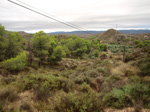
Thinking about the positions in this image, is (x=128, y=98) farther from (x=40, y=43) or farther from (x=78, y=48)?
(x=78, y=48)

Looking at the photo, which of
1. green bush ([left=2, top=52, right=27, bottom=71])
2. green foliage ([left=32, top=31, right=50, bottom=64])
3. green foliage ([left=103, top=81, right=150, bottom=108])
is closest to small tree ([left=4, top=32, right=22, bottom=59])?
green bush ([left=2, top=52, right=27, bottom=71])

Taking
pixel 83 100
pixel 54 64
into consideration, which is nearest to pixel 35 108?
pixel 83 100

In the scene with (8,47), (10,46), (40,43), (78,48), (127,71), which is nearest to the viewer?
(127,71)

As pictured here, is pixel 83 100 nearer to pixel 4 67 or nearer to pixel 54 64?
pixel 4 67

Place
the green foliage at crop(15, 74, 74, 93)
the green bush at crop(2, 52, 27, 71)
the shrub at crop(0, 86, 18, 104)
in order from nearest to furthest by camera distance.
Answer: the shrub at crop(0, 86, 18, 104) < the green foliage at crop(15, 74, 74, 93) < the green bush at crop(2, 52, 27, 71)

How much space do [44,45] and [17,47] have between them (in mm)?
5555

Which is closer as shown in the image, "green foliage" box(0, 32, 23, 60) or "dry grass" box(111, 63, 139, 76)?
"dry grass" box(111, 63, 139, 76)

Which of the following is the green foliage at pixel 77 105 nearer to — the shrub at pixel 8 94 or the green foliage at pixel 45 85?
the green foliage at pixel 45 85

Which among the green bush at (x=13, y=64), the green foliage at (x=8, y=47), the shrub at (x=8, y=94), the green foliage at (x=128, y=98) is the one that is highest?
the green foliage at (x=8, y=47)

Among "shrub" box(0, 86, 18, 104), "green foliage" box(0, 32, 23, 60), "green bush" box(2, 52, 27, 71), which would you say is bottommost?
"green bush" box(2, 52, 27, 71)

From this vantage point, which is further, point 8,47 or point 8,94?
point 8,47

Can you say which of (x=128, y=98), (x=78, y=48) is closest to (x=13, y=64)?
(x=128, y=98)

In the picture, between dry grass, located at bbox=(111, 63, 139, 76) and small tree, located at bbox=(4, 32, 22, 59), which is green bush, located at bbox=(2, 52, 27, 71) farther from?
dry grass, located at bbox=(111, 63, 139, 76)

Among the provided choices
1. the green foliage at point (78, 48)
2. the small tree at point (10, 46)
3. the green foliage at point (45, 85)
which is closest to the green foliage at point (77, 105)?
the green foliage at point (45, 85)
